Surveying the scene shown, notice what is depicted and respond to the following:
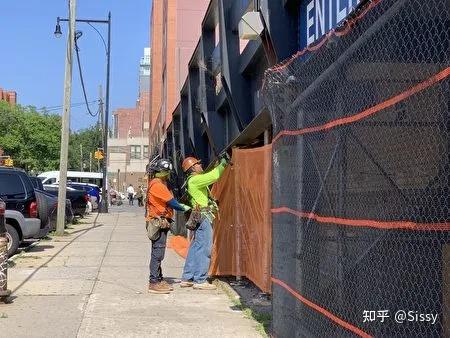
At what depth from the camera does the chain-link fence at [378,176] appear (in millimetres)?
2963

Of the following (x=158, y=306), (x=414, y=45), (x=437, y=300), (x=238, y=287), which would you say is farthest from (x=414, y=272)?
(x=238, y=287)

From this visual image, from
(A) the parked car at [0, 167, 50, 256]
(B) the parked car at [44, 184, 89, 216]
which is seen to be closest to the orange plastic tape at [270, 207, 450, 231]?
(A) the parked car at [0, 167, 50, 256]

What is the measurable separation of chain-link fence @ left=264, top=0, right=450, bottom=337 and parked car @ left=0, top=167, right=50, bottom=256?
9.42 m

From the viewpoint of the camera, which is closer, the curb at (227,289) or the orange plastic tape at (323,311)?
the orange plastic tape at (323,311)

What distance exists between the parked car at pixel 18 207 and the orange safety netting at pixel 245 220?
15.5 ft

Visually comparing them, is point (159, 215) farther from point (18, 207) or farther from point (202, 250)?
point (18, 207)

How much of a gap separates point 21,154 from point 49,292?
5137 cm

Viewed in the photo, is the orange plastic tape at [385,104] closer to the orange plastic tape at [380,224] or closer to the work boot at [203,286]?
the orange plastic tape at [380,224]

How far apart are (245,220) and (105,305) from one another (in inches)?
88.2

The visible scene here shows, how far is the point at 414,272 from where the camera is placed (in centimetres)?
317

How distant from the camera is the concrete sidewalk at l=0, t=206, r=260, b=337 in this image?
6270 millimetres

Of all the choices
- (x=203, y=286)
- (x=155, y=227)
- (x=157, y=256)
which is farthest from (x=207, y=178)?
(x=203, y=286)

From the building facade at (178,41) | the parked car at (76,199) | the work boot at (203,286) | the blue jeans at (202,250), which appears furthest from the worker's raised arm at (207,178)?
the building facade at (178,41)

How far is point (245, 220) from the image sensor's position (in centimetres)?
859
